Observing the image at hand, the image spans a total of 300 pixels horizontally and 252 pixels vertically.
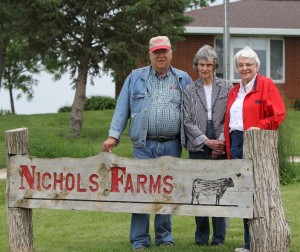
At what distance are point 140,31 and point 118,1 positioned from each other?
38.0 inches

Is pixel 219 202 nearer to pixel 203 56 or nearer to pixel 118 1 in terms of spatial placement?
pixel 203 56

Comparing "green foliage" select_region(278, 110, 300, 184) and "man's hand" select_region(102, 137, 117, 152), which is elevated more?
"man's hand" select_region(102, 137, 117, 152)

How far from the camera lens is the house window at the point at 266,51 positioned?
3034 cm

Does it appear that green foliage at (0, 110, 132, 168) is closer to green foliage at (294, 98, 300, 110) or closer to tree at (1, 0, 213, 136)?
tree at (1, 0, 213, 136)

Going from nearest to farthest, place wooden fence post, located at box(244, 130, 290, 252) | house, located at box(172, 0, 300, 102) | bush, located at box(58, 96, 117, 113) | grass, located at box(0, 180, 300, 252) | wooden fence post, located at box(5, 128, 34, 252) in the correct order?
wooden fence post, located at box(244, 130, 290, 252)
wooden fence post, located at box(5, 128, 34, 252)
grass, located at box(0, 180, 300, 252)
house, located at box(172, 0, 300, 102)
bush, located at box(58, 96, 117, 113)

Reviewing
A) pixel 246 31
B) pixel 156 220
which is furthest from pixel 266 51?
pixel 156 220

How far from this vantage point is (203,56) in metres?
7.36

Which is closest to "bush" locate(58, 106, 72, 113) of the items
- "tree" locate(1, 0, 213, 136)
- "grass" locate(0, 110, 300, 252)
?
"tree" locate(1, 0, 213, 136)

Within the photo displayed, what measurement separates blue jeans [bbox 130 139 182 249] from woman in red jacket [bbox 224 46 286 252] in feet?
1.96

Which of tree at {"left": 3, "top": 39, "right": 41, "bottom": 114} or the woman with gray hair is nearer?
the woman with gray hair

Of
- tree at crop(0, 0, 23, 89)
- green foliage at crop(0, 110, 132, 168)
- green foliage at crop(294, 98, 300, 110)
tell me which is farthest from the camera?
green foliage at crop(294, 98, 300, 110)

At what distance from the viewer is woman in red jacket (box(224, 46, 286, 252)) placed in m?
6.90

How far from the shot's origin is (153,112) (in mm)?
7426

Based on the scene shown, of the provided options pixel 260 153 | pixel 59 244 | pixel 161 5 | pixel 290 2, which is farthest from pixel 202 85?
pixel 290 2
